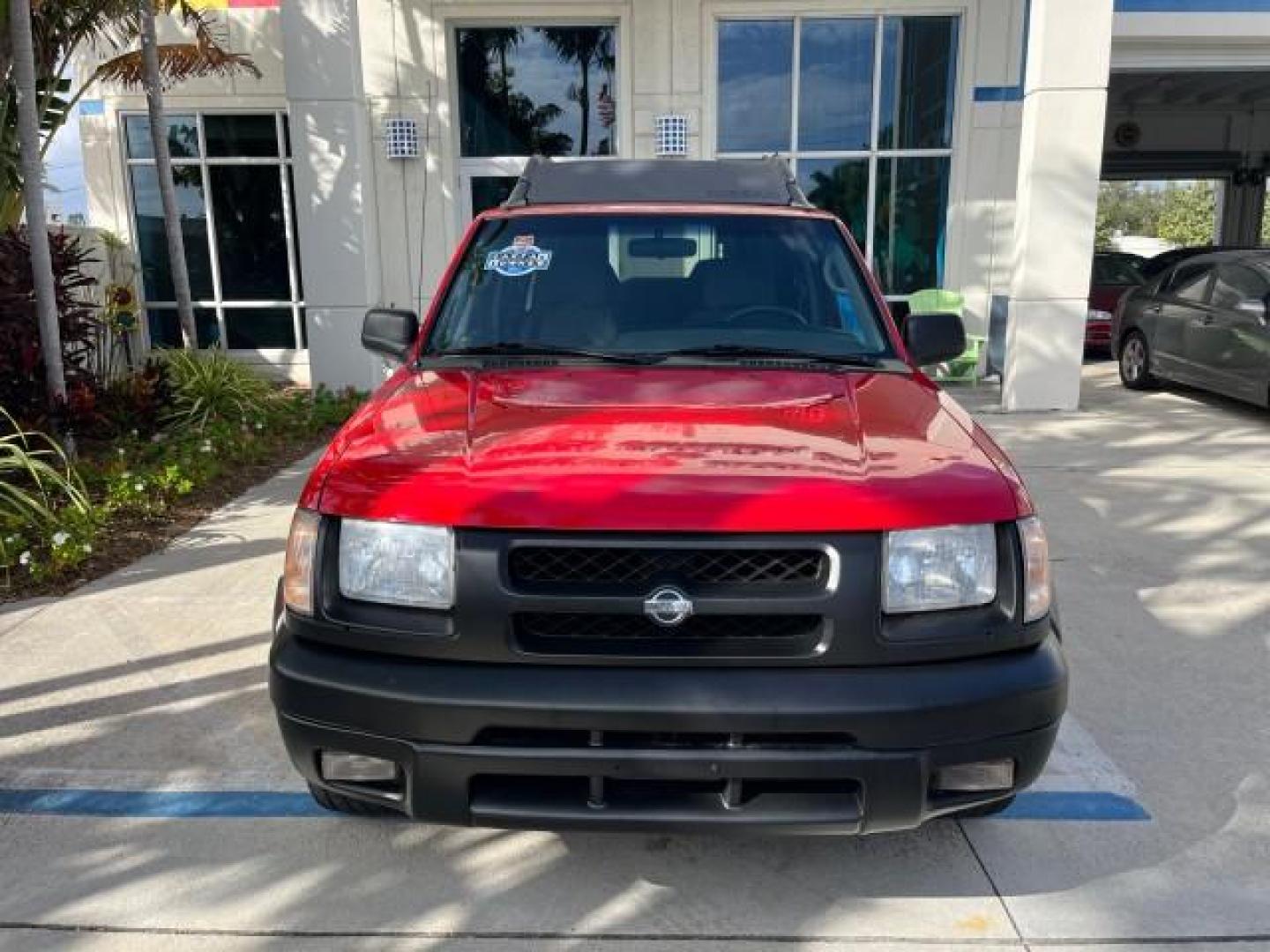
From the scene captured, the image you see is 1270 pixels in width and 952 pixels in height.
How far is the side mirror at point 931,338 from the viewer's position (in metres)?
3.78

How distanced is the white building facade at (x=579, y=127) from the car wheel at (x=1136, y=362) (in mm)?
1701

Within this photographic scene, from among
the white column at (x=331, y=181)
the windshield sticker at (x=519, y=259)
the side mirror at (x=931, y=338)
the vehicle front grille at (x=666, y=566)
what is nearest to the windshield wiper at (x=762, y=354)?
the side mirror at (x=931, y=338)

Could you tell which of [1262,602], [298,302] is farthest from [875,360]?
[298,302]

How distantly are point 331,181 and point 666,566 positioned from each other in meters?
9.22

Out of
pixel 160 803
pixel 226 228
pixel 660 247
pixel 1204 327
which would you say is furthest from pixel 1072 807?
pixel 226 228

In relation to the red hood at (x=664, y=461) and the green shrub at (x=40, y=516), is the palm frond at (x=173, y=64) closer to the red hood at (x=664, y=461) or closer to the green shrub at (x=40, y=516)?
the green shrub at (x=40, y=516)

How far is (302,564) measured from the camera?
8.28 feet

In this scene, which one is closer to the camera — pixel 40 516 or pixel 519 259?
pixel 519 259

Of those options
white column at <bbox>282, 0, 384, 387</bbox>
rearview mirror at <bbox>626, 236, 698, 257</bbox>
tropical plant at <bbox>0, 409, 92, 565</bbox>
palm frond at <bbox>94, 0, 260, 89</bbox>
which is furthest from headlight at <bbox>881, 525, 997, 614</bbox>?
palm frond at <bbox>94, 0, 260, 89</bbox>

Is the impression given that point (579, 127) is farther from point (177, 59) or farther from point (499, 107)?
point (177, 59)

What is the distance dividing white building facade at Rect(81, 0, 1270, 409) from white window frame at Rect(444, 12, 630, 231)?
28mm

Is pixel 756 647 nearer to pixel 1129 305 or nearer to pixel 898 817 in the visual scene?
pixel 898 817

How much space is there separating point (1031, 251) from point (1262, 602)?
230 inches

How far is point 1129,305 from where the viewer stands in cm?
1207
